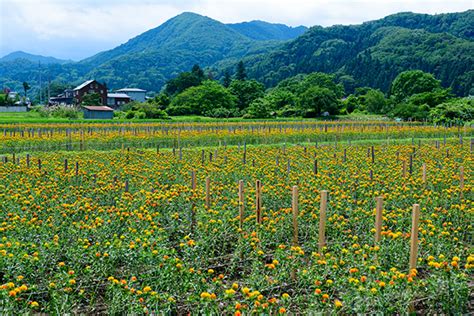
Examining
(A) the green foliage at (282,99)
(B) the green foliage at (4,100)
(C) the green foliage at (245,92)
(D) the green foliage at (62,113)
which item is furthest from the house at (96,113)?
(A) the green foliage at (282,99)

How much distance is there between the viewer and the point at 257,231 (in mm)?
7449

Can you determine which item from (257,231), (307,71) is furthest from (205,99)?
(307,71)

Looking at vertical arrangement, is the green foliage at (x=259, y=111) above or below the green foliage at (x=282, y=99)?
below

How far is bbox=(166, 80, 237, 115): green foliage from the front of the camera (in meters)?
68.8

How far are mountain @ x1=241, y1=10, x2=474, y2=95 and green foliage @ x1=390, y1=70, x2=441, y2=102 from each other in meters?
19.2

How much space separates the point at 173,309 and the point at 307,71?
477ft

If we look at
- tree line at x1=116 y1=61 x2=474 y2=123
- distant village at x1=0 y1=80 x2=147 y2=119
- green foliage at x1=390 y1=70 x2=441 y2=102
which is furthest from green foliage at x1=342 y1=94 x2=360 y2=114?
distant village at x1=0 y1=80 x2=147 y2=119

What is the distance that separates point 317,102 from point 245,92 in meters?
16.0

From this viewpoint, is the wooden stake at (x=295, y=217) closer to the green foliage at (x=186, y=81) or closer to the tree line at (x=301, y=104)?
the tree line at (x=301, y=104)

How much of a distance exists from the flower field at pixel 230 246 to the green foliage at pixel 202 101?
56.1 meters

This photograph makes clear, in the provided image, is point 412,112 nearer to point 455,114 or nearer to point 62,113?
point 455,114

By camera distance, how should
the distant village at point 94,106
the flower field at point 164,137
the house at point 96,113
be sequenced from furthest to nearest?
the distant village at point 94,106 < the house at point 96,113 < the flower field at point 164,137

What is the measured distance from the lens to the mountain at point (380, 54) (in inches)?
4719

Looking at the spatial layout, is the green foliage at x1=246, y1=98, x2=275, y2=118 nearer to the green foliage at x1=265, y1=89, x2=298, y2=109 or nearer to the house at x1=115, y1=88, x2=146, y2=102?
the green foliage at x1=265, y1=89, x2=298, y2=109
